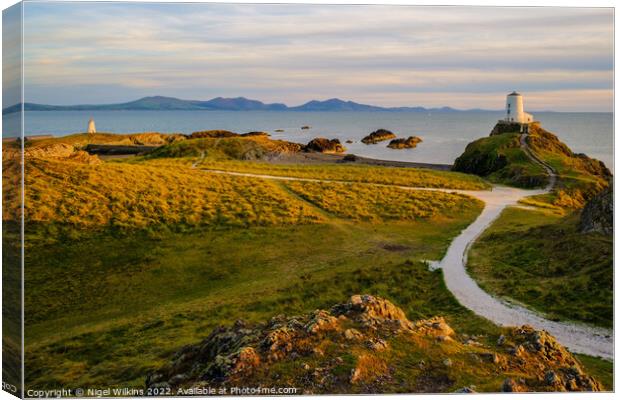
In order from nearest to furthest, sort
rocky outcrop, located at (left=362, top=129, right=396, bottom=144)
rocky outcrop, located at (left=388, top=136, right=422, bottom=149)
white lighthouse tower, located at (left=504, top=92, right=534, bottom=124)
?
white lighthouse tower, located at (left=504, top=92, right=534, bottom=124)
rocky outcrop, located at (left=388, top=136, right=422, bottom=149)
rocky outcrop, located at (left=362, top=129, right=396, bottom=144)

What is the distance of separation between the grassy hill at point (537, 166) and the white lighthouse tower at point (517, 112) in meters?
1.49

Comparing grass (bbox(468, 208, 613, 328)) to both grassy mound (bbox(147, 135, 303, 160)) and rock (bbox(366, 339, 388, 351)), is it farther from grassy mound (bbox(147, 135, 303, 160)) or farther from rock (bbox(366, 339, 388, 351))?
grassy mound (bbox(147, 135, 303, 160))

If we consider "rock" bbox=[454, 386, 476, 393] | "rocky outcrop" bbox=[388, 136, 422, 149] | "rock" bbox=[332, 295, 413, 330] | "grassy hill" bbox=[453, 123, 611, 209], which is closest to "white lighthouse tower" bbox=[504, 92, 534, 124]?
"grassy hill" bbox=[453, 123, 611, 209]

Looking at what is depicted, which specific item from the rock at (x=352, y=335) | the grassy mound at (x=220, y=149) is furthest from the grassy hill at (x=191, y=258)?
the grassy mound at (x=220, y=149)

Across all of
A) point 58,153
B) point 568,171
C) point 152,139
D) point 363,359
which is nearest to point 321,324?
point 363,359

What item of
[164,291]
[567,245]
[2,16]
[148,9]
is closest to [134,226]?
[164,291]

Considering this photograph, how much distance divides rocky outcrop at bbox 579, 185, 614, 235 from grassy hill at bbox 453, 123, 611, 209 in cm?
1621

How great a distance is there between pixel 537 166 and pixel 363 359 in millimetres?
44518

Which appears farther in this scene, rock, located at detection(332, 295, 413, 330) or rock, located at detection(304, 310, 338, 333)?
rock, located at detection(332, 295, 413, 330)

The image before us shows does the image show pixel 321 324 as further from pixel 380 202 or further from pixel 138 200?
pixel 380 202

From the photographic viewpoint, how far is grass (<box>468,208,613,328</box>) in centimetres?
1956

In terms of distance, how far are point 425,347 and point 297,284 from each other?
1004cm

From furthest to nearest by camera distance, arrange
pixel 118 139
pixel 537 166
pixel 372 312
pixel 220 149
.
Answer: pixel 118 139 → pixel 220 149 → pixel 537 166 → pixel 372 312

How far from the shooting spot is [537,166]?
53219mm
